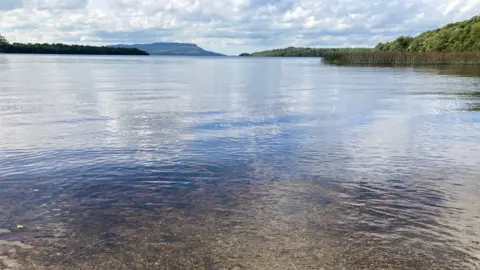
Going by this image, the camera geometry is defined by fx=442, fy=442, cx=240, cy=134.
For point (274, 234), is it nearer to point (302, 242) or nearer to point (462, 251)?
point (302, 242)

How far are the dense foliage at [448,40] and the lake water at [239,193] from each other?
11118 centimetres

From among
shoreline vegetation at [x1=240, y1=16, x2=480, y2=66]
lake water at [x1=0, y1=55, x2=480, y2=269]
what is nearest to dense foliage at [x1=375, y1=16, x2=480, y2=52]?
shoreline vegetation at [x1=240, y1=16, x2=480, y2=66]

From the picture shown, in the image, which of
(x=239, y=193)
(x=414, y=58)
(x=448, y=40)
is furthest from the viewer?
(x=448, y=40)

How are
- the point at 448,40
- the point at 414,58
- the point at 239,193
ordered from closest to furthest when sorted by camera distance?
1. the point at 239,193
2. the point at 414,58
3. the point at 448,40

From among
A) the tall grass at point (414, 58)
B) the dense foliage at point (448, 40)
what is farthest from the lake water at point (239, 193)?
the dense foliage at point (448, 40)

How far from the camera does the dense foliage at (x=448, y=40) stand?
119 metres

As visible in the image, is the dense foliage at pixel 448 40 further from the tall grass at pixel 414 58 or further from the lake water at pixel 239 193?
the lake water at pixel 239 193

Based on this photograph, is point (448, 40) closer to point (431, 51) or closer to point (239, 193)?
point (431, 51)

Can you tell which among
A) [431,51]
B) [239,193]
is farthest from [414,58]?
[239,193]

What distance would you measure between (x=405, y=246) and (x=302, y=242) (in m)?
1.85

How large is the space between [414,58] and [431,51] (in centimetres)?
2928

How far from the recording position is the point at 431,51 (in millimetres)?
122188

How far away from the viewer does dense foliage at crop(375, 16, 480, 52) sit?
391 feet

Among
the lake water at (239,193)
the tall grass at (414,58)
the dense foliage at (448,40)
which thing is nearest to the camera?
the lake water at (239,193)
